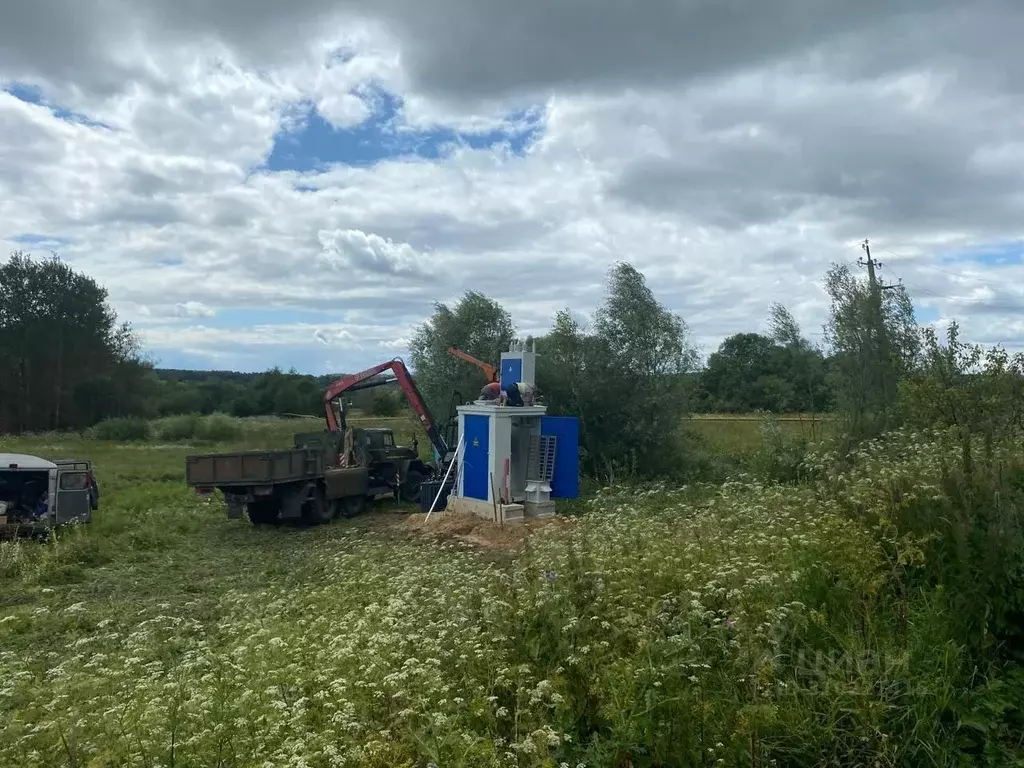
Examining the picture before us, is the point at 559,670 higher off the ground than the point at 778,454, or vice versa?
the point at 778,454

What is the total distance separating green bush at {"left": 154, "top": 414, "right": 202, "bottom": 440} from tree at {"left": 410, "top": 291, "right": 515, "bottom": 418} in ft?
78.8

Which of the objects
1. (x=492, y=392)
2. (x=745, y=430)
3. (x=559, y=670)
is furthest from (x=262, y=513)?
(x=745, y=430)

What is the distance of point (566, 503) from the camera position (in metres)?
16.9

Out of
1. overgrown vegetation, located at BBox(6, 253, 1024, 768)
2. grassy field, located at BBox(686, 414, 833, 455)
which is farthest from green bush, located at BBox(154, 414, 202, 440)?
overgrown vegetation, located at BBox(6, 253, 1024, 768)

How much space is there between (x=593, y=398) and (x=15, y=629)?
14.8 metres

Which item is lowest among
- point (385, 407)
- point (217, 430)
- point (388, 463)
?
point (388, 463)

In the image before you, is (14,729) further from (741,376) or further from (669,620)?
(741,376)

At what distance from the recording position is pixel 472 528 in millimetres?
14617

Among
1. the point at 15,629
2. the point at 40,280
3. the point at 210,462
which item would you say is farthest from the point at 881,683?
the point at 40,280

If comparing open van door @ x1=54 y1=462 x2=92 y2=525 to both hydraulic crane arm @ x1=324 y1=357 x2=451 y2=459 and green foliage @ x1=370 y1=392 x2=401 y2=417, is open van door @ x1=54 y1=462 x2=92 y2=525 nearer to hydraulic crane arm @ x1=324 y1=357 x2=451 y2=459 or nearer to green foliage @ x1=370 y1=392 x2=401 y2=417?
hydraulic crane arm @ x1=324 y1=357 x2=451 y2=459

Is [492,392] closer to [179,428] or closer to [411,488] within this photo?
[411,488]

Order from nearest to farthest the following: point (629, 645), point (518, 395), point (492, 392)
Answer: point (629, 645) < point (518, 395) < point (492, 392)

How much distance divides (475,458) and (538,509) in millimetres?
1548

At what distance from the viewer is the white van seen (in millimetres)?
13586
